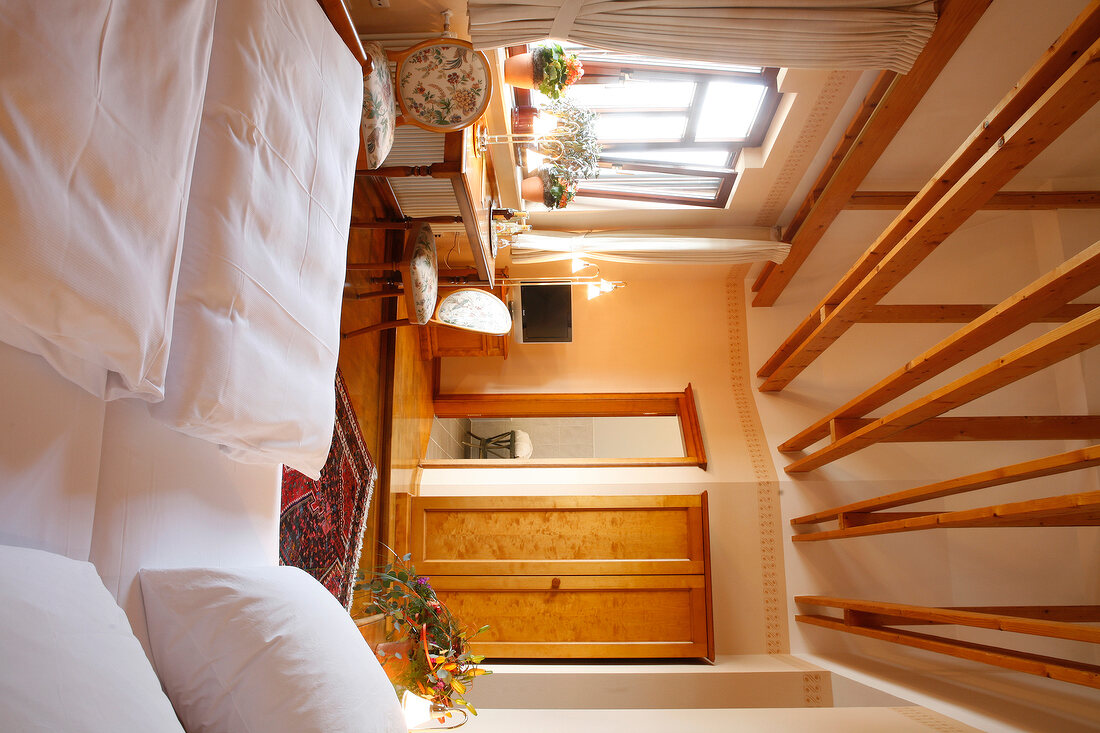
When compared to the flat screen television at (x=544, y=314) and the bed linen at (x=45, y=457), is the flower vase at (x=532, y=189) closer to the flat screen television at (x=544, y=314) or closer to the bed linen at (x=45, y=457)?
the flat screen television at (x=544, y=314)

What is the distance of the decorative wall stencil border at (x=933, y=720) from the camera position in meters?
3.02

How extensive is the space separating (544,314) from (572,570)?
6.46 ft

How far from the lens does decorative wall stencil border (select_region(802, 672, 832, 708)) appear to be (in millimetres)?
4441

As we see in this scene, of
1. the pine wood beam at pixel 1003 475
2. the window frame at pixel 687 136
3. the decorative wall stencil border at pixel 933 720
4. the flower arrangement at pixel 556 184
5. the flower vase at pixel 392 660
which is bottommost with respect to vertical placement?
the decorative wall stencil border at pixel 933 720

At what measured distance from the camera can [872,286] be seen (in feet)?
11.8

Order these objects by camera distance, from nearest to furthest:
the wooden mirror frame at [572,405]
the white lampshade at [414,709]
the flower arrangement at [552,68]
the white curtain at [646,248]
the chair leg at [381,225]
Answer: the white lampshade at [414,709] < the flower arrangement at [552,68] < the chair leg at [381,225] < the white curtain at [646,248] < the wooden mirror frame at [572,405]

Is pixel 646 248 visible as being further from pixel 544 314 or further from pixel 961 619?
pixel 961 619

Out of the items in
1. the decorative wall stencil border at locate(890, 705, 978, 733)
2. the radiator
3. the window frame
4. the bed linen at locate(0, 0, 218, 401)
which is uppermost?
the window frame

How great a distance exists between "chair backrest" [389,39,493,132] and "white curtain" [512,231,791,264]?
7.62 feet

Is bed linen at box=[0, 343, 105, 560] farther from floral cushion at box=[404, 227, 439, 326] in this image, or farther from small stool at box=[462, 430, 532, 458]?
small stool at box=[462, 430, 532, 458]

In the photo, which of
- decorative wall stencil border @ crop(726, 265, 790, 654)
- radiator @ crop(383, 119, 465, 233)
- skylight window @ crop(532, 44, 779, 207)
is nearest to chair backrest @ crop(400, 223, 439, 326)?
radiator @ crop(383, 119, 465, 233)

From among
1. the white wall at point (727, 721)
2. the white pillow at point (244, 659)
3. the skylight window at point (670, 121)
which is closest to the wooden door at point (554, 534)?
the white wall at point (727, 721)

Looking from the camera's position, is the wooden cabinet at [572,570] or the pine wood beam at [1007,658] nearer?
the pine wood beam at [1007,658]

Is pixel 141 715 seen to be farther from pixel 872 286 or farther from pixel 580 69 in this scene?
pixel 872 286
